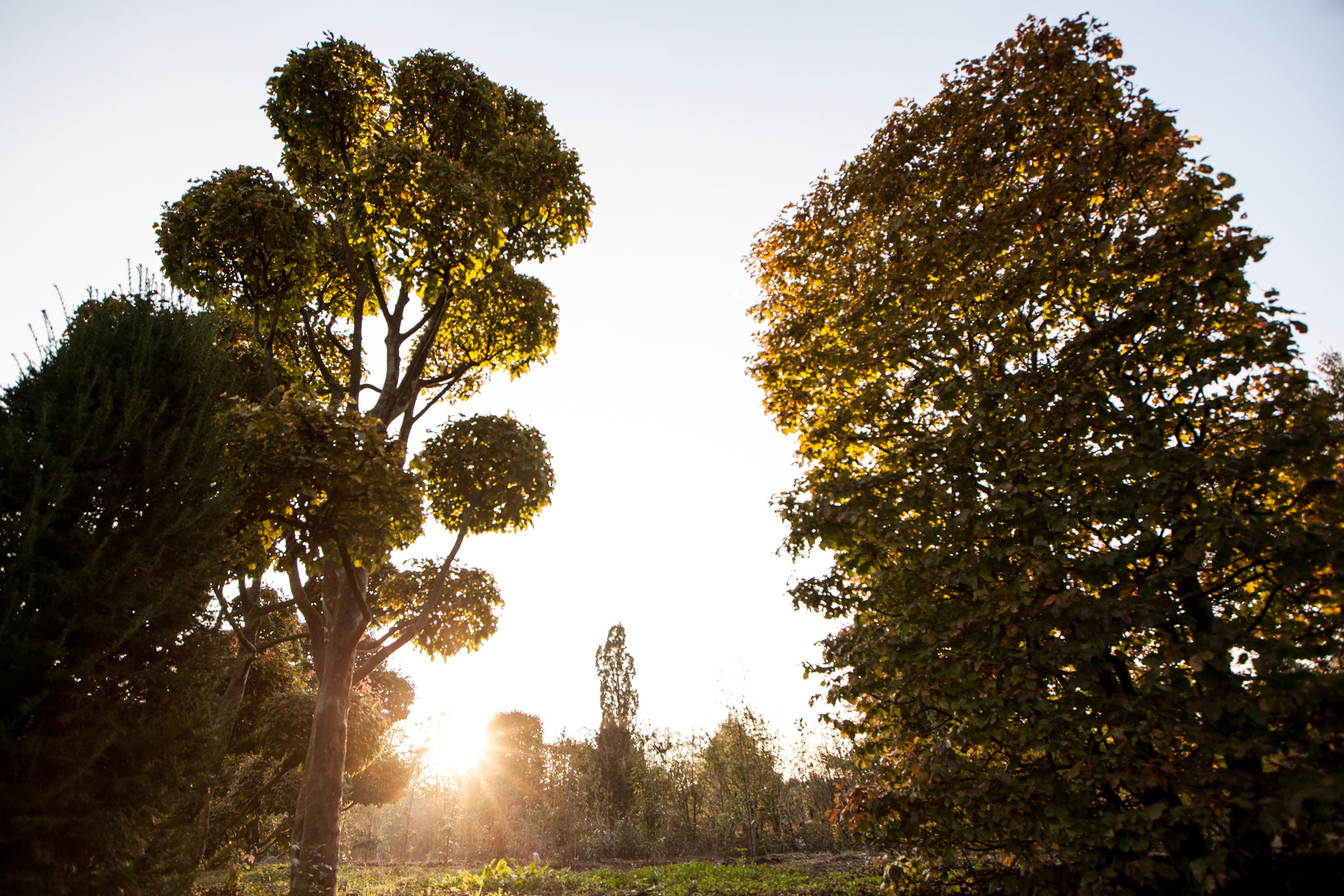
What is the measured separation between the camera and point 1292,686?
10.2 feet

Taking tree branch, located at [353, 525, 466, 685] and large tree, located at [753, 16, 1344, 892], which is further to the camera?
tree branch, located at [353, 525, 466, 685]

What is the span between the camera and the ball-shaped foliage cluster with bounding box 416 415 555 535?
846 centimetres

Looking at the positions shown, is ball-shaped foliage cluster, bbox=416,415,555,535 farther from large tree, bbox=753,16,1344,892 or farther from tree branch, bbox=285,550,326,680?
large tree, bbox=753,16,1344,892

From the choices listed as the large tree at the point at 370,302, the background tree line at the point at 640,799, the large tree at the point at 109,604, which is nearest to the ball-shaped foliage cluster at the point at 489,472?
the large tree at the point at 370,302

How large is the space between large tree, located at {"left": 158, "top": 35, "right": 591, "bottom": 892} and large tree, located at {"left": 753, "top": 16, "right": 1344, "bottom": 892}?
5.10 metres

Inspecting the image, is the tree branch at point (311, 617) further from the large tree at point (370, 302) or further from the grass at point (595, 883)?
the grass at point (595, 883)

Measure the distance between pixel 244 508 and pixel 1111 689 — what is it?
26.5 feet

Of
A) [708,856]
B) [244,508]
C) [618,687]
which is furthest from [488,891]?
A: [618,687]

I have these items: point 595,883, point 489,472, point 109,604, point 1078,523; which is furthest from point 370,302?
point 595,883

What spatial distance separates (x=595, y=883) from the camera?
1271cm

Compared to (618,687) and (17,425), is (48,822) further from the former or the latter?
(618,687)

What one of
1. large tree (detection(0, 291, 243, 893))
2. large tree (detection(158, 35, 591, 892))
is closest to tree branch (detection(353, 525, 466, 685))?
large tree (detection(158, 35, 591, 892))

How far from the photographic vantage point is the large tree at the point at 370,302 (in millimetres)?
6406

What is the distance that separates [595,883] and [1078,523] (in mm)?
13442
